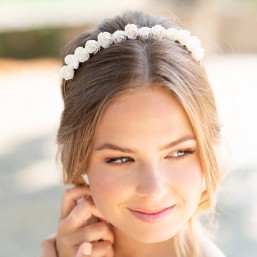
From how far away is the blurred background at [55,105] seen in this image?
505cm

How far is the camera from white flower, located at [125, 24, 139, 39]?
2.44m

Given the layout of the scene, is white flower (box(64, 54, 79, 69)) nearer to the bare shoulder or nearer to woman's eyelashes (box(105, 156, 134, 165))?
woman's eyelashes (box(105, 156, 134, 165))

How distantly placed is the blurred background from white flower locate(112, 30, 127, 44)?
359 mm

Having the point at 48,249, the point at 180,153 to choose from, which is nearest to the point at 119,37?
the point at 180,153

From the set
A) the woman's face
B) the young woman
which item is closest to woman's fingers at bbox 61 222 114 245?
the young woman

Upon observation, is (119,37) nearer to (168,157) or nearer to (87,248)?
(168,157)

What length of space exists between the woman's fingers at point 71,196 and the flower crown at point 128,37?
1.55 feet

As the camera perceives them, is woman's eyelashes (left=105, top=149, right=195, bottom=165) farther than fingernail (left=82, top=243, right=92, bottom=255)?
No

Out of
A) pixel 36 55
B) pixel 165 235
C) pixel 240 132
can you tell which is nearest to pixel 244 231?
pixel 240 132

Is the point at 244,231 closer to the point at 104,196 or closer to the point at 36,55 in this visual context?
the point at 104,196

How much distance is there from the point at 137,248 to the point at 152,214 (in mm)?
383

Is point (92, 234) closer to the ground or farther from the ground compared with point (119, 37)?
closer to the ground

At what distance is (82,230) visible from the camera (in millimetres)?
2779

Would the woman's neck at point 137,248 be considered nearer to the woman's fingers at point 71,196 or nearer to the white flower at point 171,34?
the woman's fingers at point 71,196
